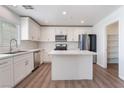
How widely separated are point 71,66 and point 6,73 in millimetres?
2069

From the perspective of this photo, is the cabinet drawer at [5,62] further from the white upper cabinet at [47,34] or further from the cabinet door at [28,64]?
the white upper cabinet at [47,34]

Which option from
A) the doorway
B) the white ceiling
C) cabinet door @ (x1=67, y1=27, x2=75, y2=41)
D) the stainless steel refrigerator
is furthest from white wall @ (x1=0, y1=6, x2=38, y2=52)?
the doorway

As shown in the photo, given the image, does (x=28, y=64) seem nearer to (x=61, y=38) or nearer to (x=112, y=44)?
(x=61, y=38)

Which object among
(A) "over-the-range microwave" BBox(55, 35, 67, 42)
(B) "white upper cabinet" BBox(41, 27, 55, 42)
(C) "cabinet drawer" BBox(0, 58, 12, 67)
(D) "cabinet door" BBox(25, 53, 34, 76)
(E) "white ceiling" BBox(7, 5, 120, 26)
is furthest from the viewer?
(B) "white upper cabinet" BBox(41, 27, 55, 42)

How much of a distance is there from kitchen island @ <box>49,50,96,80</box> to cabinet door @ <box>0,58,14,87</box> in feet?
4.71

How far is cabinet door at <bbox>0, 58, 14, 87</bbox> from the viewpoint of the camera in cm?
271

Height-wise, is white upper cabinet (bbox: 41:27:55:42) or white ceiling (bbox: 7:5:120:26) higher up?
white ceiling (bbox: 7:5:120:26)

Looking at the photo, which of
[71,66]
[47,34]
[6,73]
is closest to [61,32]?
[47,34]

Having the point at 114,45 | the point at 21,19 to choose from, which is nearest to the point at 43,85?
the point at 21,19

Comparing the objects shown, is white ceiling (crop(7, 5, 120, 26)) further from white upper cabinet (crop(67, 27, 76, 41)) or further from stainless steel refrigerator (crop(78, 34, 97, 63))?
white upper cabinet (crop(67, 27, 76, 41))

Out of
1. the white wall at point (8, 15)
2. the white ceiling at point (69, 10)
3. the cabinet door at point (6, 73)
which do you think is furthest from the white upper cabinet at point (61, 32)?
the cabinet door at point (6, 73)

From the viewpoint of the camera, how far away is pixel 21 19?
18.2ft
